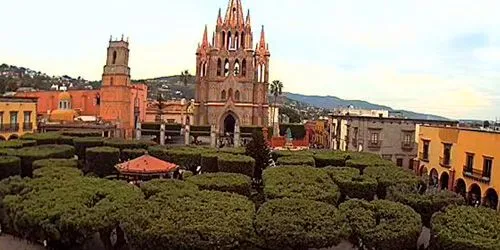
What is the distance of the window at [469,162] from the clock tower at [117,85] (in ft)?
143

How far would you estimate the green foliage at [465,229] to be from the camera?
12586 mm

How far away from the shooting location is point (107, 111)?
64.6 meters

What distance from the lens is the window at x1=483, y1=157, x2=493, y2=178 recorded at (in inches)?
1196

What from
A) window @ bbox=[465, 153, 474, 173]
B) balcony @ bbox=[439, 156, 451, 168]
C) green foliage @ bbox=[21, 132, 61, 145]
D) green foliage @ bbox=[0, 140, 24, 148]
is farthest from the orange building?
window @ bbox=[465, 153, 474, 173]

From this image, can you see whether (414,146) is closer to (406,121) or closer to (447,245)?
(406,121)

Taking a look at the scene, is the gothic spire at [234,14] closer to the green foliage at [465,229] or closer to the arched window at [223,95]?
the arched window at [223,95]

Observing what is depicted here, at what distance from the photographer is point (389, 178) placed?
71.4 feet

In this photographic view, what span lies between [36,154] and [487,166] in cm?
2742

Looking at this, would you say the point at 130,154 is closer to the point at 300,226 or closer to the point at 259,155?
the point at 259,155

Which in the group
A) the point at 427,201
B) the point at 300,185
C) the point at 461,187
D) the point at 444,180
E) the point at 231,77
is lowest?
the point at 461,187

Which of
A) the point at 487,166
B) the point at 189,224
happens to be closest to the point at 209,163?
the point at 189,224

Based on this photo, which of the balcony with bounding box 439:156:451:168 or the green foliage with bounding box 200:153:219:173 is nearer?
the green foliage with bounding box 200:153:219:173

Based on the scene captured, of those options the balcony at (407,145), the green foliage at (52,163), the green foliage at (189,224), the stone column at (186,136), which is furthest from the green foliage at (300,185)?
the stone column at (186,136)

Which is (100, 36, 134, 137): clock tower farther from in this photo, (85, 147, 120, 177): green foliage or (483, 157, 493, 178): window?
(483, 157, 493, 178): window
